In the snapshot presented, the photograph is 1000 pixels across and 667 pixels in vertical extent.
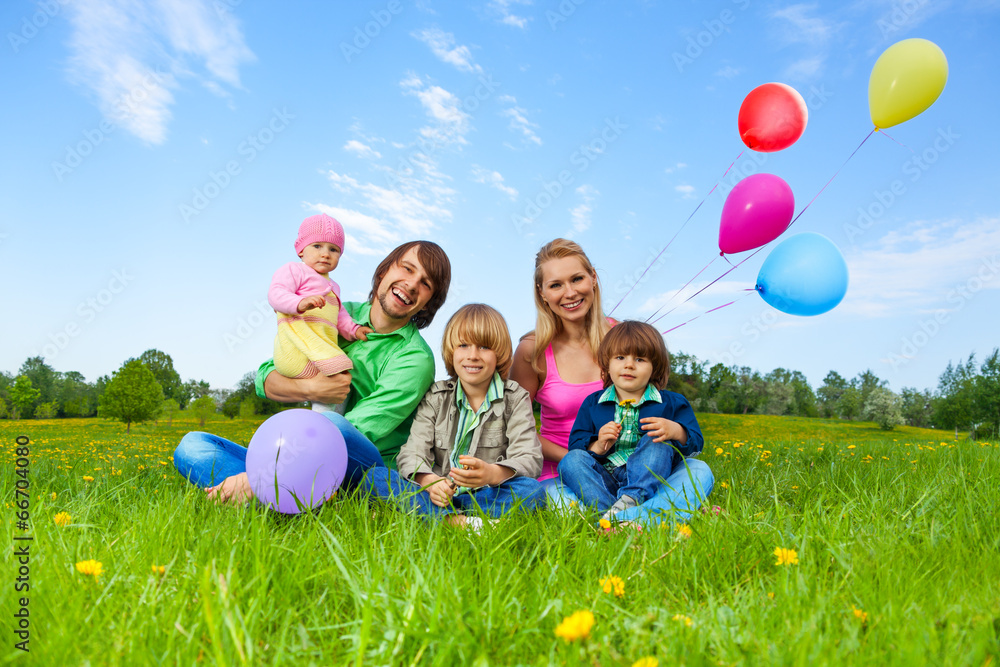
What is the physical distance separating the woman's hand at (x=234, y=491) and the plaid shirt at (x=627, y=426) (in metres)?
1.65

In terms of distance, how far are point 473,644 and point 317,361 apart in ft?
7.30

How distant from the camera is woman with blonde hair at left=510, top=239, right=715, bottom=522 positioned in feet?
11.0

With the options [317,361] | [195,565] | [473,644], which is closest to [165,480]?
[317,361]

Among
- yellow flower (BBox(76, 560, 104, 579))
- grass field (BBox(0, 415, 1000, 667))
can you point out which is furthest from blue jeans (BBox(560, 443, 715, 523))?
yellow flower (BBox(76, 560, 104, 579))

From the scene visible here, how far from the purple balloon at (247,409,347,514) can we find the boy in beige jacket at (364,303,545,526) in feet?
1.13

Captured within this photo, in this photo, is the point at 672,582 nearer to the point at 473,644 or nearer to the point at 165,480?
the point at 473,644

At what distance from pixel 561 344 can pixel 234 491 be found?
196cm

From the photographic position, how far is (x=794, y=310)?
4148 millimetres

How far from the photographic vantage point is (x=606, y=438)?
2.75 metres

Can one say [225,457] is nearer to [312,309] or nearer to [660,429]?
[312,309]

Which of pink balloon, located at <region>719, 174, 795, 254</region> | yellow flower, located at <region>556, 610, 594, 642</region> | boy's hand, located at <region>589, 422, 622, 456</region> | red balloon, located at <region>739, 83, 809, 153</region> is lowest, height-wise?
yellow flower, located at <region>556, 610, 594, 642</region>

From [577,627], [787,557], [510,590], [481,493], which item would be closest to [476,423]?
[481,493]

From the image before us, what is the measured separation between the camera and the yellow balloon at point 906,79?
407 cm

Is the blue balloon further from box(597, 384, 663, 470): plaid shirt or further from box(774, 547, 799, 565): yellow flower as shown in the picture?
box(774, 547, 799, 565): yellow flower
